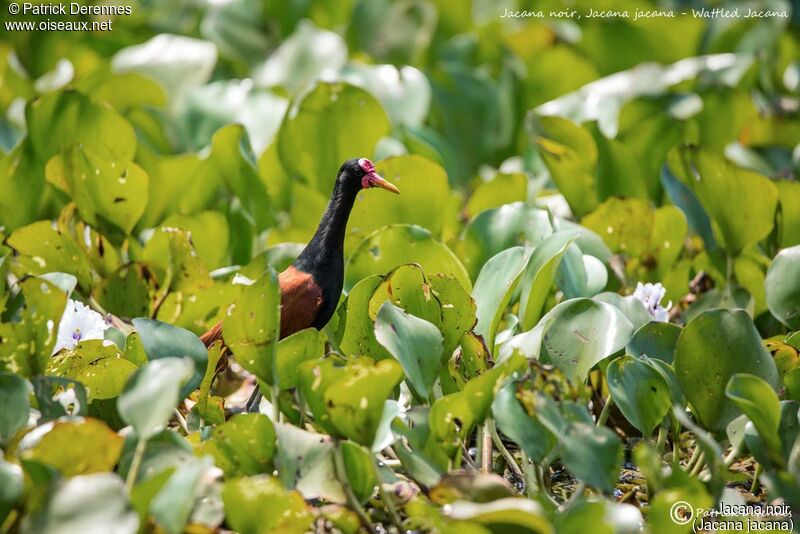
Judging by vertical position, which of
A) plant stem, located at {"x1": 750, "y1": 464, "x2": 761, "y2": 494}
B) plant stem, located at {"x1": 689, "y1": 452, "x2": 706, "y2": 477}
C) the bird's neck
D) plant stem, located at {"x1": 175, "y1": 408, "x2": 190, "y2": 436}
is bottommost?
plant stem, located at {"x1": 750, "y1": 464, "x2": 761, "y2": 494}

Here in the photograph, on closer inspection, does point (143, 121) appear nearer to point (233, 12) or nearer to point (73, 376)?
point (233, 12)

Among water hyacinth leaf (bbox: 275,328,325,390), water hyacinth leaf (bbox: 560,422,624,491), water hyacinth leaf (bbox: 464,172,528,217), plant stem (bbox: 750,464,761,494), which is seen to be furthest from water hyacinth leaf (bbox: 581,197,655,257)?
water hyacinth leaf (bbox: 560,422,624,491)

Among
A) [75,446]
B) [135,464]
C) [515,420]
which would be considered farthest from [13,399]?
[515,420]

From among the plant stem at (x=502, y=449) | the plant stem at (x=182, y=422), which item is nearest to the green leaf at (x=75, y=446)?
the plant stem at (x=182, y=422)

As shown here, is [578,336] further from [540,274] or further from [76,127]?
[76,127]

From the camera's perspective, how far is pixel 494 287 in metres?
3.12

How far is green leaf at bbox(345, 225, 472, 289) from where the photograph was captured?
3.26 metres

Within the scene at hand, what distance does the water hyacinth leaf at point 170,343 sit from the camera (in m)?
2.81

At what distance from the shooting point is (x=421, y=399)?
286cm

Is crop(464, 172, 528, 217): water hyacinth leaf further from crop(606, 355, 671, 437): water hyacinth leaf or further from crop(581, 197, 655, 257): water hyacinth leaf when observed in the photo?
crop(606, 355, 671, 437): water hyacinth leaf

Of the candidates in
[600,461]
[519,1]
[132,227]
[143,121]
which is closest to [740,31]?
[519,1]

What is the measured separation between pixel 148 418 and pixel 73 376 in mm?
711

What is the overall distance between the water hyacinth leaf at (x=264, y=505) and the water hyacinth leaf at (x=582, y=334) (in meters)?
0.85

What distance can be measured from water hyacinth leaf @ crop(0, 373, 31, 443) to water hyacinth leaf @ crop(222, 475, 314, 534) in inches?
18.7
